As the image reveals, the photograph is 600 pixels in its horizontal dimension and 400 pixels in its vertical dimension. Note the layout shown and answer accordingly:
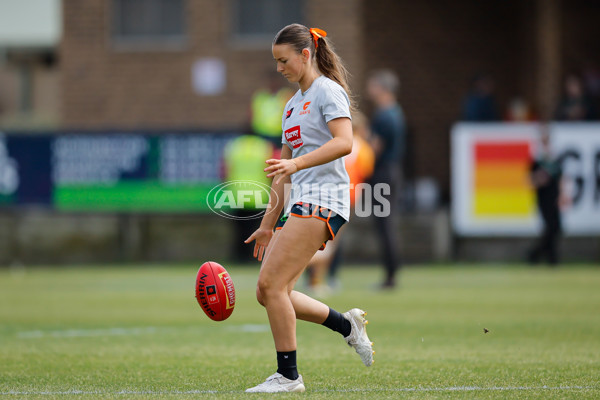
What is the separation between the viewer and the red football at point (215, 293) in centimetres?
653

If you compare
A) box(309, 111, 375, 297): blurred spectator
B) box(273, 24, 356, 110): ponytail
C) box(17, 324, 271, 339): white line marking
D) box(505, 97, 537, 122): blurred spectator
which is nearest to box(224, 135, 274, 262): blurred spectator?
box(309, 111, 375, 297): blurred spectator

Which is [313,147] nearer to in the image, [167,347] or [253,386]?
[253,386]

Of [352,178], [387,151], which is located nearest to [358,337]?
[352,178]

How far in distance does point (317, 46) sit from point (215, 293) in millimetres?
1597

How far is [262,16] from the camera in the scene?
2189cm

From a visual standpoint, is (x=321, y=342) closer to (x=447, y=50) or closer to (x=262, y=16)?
(x=262, y=16)

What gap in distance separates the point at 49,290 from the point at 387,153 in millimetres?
4669

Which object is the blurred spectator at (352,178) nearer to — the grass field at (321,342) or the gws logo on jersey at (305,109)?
the grass field at (321,342)

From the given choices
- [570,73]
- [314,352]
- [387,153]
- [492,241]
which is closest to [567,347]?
[314,352]

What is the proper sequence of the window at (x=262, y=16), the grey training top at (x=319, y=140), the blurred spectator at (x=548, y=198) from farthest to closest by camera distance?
the window at (x=262, y=16) < the blurred spectator at (x=548, y=198) < the grey training top at (x=319, y=140)

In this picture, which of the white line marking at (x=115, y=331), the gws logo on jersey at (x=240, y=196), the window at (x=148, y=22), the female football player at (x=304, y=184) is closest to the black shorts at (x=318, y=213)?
the female football player at (x=304, y=184)

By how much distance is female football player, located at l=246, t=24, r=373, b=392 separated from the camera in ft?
20.1

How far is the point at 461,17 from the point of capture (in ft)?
77.7

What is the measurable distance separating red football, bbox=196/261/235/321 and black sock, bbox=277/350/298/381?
0.53 m
